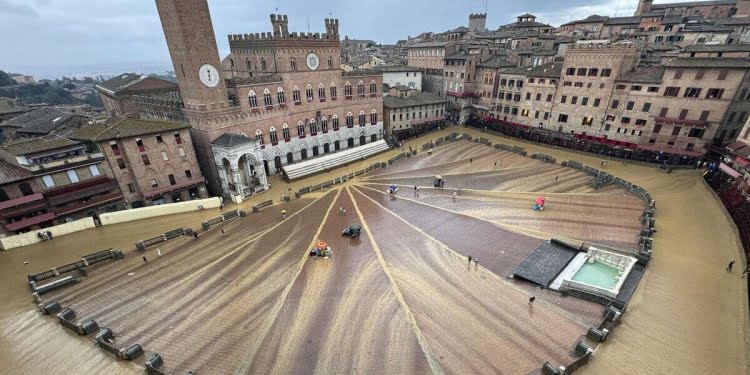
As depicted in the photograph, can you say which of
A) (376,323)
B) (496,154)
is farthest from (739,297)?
(496,154)

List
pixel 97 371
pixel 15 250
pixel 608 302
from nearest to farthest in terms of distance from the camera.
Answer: pixel 97 371 < pixel 608 302 < pixel 15 250

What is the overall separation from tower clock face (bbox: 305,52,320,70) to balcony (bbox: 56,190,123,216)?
3220 cm

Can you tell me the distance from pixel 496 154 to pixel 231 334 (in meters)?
49.9

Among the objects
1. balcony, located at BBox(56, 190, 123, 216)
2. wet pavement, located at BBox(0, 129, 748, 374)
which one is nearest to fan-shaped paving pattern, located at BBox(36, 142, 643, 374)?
wet pavement, located at BBox(0, 129, 748, 374)

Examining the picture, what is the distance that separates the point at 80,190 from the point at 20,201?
4.45 m

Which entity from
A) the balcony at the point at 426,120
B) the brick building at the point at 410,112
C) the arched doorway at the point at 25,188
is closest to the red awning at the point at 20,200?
the arched doorway at the point at 25,188

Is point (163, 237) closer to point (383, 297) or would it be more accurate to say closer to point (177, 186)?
point (177, 186)

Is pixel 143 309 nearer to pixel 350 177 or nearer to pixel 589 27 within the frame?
pixel 350 177

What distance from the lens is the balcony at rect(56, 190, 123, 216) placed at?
108 feet

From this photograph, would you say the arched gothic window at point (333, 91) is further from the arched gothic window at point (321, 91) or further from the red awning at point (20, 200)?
the red awning at point (20, 200)

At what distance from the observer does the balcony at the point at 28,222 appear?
30.0 meters

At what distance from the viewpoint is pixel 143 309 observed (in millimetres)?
22828

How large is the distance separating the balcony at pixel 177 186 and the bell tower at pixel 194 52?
A: 945 cm

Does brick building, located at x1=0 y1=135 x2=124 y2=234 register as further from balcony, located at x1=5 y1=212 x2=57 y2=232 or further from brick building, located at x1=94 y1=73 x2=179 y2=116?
brick building, located at x1=94 y1=73 x2=179 y2=116
